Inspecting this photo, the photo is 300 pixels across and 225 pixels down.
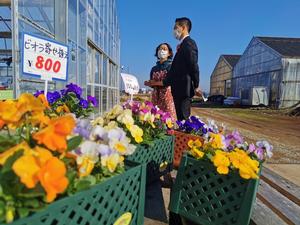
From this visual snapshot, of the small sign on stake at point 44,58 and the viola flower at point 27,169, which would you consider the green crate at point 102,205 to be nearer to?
the viola flower at point 27,169

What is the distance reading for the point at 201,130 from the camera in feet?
Answer: 6.64

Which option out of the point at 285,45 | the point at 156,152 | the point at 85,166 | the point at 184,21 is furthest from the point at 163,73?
the point at 285,45

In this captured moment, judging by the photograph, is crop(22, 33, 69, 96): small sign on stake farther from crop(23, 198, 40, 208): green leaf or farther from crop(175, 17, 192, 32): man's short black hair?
crop(23, 198, 40, 208): green leaf

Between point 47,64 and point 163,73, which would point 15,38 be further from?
point 163,73

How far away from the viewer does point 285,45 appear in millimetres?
19688

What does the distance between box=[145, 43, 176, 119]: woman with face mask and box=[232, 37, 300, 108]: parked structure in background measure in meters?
16.6

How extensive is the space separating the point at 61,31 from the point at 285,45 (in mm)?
20104

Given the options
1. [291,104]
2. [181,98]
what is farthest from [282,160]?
[291,104]

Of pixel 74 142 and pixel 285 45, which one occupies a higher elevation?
pixel 285 45

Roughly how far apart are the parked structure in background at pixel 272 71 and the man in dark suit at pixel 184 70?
1700 centimetres

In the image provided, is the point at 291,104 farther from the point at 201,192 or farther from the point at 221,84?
the point at 201,192

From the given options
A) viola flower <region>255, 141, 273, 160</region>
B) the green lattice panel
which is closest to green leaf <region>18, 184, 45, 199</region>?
the green lattice panel

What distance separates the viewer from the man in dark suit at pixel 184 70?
7.64 ft

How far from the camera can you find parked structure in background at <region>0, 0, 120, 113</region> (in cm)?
299
